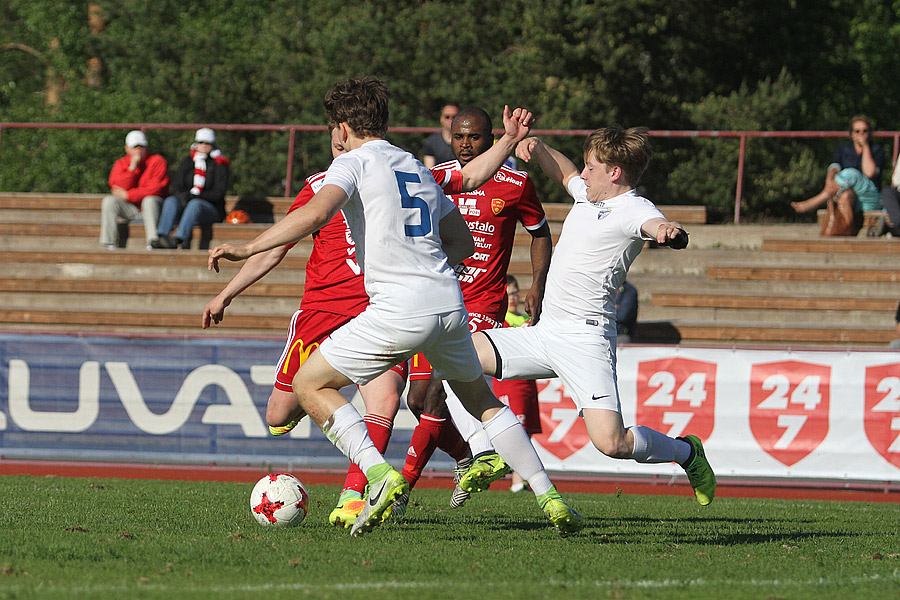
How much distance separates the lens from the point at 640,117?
91.6 ft

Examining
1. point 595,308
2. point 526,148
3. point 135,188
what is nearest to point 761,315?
point 135,188

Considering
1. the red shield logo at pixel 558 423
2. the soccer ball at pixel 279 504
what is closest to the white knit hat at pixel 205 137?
the red shield logo at pixel 558 423

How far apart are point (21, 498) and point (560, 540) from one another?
419cm

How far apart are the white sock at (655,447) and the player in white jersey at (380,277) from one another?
691mm

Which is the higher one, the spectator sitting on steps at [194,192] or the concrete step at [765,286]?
the spectator sitting on steps at [194,192]

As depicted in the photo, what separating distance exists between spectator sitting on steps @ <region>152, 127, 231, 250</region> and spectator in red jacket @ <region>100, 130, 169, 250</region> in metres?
0.21

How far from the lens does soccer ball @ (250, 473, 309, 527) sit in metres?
6.70

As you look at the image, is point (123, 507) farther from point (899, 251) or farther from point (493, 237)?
point (899, 251)

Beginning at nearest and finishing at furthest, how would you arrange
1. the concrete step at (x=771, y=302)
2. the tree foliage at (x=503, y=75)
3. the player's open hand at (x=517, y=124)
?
the player's open hand at (x=517, y=124), the concrete step at (x=771, y=302), the tree foliage at (x=503, y=75)

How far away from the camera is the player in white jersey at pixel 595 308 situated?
6.39 metres

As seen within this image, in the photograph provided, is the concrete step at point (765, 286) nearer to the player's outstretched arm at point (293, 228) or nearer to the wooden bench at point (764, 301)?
the wooden bench at point (764, 301)

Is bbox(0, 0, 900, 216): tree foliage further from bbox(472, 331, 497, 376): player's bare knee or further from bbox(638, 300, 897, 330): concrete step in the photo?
bbox(472, 331, 497, 376): player's bare knee

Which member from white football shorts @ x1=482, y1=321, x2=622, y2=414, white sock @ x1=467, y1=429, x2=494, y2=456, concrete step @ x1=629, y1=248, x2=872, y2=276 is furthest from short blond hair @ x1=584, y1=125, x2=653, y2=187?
concrete step @ x1=629, y1=248, x2=872, y2=276

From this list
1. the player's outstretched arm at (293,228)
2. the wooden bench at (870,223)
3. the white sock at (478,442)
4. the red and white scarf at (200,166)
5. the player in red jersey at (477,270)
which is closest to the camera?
the player's outstretched arm at (293,228)
